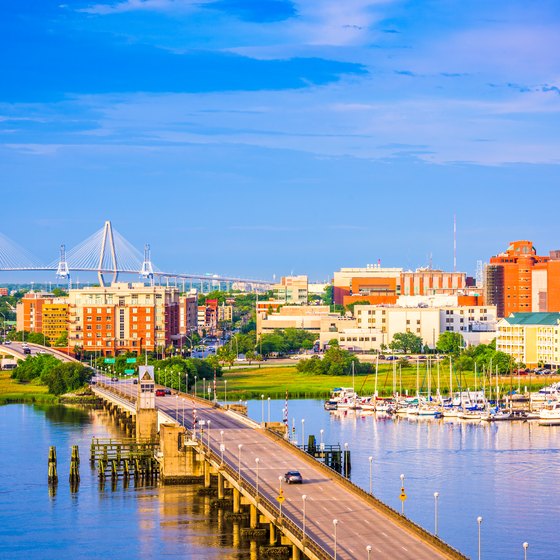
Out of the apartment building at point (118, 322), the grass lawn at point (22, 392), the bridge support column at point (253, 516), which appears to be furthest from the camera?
the apartment building at point (118, 322)

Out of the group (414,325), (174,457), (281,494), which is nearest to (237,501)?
Result: (281,494)

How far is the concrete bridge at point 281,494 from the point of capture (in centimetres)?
3869

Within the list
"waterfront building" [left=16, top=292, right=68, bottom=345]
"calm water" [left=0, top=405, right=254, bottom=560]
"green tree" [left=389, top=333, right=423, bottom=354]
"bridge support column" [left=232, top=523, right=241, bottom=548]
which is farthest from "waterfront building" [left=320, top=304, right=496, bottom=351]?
"bridge support column" [left=232, top=523, right=241, bottom=548]

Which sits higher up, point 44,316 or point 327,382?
point 44,316

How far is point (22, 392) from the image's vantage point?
4161 inches

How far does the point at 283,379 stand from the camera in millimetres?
116062

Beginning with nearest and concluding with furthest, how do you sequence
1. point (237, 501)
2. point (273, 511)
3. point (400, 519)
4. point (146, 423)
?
point (400, 519)
point (273, 511)
point (237, 501)
point (146, 423)

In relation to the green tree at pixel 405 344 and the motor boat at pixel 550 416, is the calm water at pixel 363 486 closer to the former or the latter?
the motor boat at pixel 550 416

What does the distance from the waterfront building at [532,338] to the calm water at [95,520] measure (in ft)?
208

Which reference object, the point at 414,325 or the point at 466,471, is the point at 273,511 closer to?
the point at 466,471

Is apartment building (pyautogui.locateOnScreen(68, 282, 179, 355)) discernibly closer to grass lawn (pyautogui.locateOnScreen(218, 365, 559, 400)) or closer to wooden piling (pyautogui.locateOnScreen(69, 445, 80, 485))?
grass lawn (pyautogui.locateOnScreen(218, 365, 559, 400))

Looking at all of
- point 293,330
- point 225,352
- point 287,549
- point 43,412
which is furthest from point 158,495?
point 293,330

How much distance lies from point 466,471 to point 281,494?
19.3m

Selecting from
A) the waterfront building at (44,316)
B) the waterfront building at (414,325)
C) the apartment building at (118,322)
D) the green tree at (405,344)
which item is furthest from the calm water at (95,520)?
the waterfront building at (44,316)
